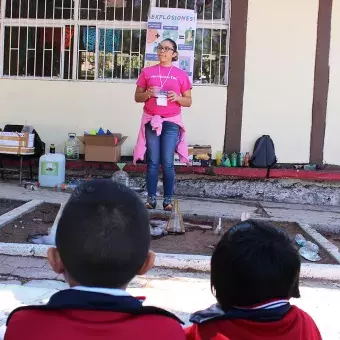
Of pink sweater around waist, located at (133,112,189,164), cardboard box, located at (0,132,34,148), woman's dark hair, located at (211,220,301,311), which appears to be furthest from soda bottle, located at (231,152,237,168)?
woman's dark hair, located at (211,220,301,311)

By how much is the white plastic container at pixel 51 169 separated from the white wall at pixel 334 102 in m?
3.99

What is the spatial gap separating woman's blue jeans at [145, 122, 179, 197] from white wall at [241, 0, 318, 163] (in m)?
2.54

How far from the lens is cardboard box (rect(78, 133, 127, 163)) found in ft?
26.8

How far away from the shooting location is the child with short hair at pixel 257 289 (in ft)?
5.26

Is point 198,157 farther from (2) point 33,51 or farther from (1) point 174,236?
(2) point 33,51

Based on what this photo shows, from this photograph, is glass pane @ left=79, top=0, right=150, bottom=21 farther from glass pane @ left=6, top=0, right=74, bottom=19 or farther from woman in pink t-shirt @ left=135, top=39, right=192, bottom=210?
woman in pink t-shirt @ left=135, top=39, right=192, bottom=210

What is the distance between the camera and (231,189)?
8258mm

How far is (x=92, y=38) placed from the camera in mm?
8672

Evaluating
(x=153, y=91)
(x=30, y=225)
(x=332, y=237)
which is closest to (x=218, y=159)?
(x=153, y=91)

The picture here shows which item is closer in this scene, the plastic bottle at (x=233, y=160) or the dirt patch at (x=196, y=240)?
the dirt patch at (x=196, y=240)

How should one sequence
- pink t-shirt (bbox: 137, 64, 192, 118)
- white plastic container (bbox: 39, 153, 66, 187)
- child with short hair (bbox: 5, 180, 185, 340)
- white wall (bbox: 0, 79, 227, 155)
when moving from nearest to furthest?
1. child with short hair (bbox: 5, 180, 185, 340)
2. pink t-shirt (bbox: 137, 64, 192, 118)
3. white plastic container (bbox: 39, 153, 66, 187)
4. white wall (bbox: 0, 79, 227, 155)

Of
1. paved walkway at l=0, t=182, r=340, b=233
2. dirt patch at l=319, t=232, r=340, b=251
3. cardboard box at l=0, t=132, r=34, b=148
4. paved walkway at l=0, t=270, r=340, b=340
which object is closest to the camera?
paved walkway at l=0, t=270, r=340, b=340

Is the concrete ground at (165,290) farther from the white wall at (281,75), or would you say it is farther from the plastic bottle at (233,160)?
the white wall at (281,75)

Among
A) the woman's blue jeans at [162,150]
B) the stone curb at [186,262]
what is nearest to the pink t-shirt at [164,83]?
the woman's blue jeans at [162,150]
